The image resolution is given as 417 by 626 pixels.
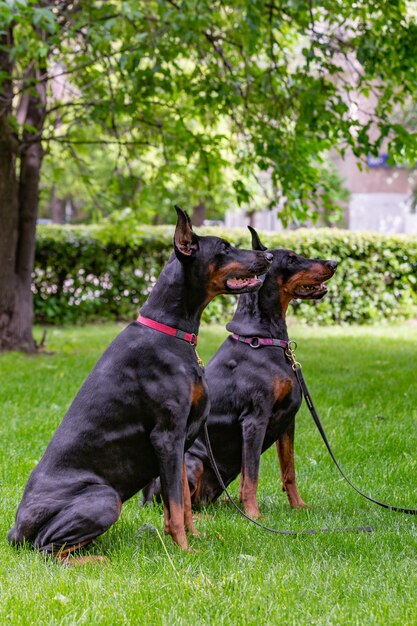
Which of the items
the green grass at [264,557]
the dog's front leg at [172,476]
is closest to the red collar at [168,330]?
the dog's front leg at [172,476]

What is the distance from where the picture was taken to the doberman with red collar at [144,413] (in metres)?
3.86

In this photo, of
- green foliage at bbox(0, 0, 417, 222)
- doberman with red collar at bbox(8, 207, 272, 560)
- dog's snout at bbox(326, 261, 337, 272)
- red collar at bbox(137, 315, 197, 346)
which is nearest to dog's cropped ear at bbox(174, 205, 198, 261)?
doberman with red collar at bbox(8, 207, 272, 560)

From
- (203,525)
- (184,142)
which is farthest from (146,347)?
(184,142)

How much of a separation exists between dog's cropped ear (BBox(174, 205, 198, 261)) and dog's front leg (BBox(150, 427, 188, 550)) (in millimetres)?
882

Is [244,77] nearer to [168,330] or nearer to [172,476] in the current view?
[168,330]

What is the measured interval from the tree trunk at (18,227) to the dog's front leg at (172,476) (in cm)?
821

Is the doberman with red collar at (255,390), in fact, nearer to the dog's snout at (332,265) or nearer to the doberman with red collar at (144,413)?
the dog's snout at (332,265)

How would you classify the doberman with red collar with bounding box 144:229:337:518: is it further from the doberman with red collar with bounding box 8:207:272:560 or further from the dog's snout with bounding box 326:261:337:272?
the doberman with red collar with bounding box 8:207:272:560

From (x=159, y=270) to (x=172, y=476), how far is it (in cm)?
1262

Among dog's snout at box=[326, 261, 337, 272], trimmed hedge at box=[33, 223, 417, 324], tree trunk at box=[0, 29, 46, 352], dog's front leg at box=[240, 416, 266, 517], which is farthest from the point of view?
trimmed hedge at box=[33, 223, 417, 324]

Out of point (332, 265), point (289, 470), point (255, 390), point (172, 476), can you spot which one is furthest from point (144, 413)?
point (332, 265)

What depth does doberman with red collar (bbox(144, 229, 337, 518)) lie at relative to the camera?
479cm

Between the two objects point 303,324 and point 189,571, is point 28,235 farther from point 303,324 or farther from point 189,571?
point 189,571

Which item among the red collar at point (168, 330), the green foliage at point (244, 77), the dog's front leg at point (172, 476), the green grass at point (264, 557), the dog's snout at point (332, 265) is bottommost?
the green grass at point (264, 557)
